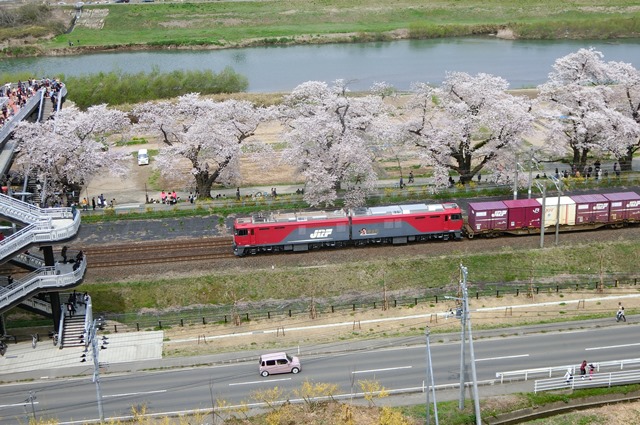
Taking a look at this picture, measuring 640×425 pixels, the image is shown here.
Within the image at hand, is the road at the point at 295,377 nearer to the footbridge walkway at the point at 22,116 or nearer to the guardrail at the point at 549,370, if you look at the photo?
the guardrail at the point at 549,370

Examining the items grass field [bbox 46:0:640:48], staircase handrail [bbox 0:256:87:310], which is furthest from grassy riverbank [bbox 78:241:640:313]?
grass field [bbox 46:0:640:48]

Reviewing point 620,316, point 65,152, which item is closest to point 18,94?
point 65,152

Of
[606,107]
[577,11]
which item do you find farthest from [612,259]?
[577,11]

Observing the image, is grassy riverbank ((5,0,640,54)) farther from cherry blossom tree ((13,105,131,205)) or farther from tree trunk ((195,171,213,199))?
tree trunk ((195,171,213,199))

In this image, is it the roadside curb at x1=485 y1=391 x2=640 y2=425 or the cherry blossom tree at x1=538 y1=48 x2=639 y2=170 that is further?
the cherry blossom tree at x1=538 y1=48 x2=639 y2=170

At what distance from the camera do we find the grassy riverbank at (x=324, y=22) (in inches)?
5773

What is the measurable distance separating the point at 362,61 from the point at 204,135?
69.8 m

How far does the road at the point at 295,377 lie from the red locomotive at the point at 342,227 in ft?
47.7

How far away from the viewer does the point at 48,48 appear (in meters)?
143

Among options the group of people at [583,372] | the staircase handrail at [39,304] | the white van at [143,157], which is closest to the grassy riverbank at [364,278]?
the staircase handrail at [39,304]

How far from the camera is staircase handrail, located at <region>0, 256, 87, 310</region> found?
1897 inches

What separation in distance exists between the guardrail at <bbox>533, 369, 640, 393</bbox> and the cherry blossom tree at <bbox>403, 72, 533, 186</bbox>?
29.4 metres

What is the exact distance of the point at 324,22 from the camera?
158 m

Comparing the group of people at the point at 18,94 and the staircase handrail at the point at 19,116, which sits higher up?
the group of people at the point at 18,94
